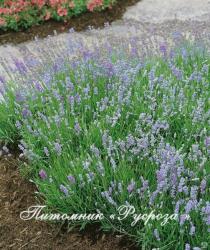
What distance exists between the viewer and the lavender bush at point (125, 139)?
9.26 ft

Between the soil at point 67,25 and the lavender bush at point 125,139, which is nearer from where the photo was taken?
the lavender bush at point 125,139

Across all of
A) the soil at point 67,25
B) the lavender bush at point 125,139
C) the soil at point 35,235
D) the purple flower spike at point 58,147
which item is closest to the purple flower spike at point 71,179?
the lavender bush at point 125,139

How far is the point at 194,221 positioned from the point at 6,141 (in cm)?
190

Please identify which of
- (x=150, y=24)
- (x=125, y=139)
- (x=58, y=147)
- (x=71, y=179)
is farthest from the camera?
(x=150, y=24)

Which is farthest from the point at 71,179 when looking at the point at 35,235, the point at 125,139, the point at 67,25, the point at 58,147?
the point at 67,25

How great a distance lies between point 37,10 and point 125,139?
4.41m

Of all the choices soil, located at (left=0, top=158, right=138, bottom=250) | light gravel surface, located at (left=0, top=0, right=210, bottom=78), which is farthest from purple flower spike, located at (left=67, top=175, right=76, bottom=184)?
light gravel surface, located at (left=0, top=0, right=210, bottom=78)

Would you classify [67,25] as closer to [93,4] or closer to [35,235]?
[93,4]

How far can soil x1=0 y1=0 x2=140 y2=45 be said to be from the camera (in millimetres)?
6914

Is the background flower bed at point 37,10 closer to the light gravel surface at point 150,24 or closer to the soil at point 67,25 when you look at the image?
the soil at point 67,25

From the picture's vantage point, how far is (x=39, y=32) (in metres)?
7.04

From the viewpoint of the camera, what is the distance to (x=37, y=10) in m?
7.17

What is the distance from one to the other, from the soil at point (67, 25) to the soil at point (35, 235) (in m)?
3.87

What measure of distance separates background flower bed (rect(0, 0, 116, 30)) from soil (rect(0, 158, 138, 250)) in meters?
4.09
